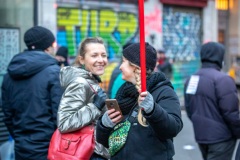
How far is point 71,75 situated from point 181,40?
11508mm

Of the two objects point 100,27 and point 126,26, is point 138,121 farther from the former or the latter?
point 126,26

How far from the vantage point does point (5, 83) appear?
421 centimetres

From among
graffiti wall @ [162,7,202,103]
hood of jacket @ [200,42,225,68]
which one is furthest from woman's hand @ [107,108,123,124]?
graffiti wall @ [162,7,202,103]

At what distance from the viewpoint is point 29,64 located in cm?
395

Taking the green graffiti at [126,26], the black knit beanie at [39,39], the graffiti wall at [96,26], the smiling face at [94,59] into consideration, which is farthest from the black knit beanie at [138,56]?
the green graffiti at [126,26]

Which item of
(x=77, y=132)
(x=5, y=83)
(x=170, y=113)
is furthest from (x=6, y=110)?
(x=170, y=113)

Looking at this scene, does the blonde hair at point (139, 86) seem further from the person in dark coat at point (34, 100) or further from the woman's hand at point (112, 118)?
the person in dark coat at point (34, 100)

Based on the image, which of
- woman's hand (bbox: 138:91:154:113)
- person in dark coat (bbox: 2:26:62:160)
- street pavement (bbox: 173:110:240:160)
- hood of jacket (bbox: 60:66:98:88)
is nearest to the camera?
woman's hand (bbox: 138:91:154:113)

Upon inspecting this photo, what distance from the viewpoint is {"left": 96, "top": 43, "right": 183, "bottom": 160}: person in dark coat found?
275 cm

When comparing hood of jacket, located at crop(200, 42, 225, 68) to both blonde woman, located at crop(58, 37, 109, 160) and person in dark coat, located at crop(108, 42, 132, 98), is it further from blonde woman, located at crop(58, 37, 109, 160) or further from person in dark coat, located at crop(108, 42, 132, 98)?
blonde woman, located at crop(58, 37, 109, 160)

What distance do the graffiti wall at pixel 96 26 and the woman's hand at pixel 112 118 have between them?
28.5 ft

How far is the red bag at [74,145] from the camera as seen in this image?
3357 millimetres

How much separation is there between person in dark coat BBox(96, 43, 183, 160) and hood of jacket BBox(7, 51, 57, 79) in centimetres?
124

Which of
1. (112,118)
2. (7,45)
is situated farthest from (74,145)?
(7,45)
